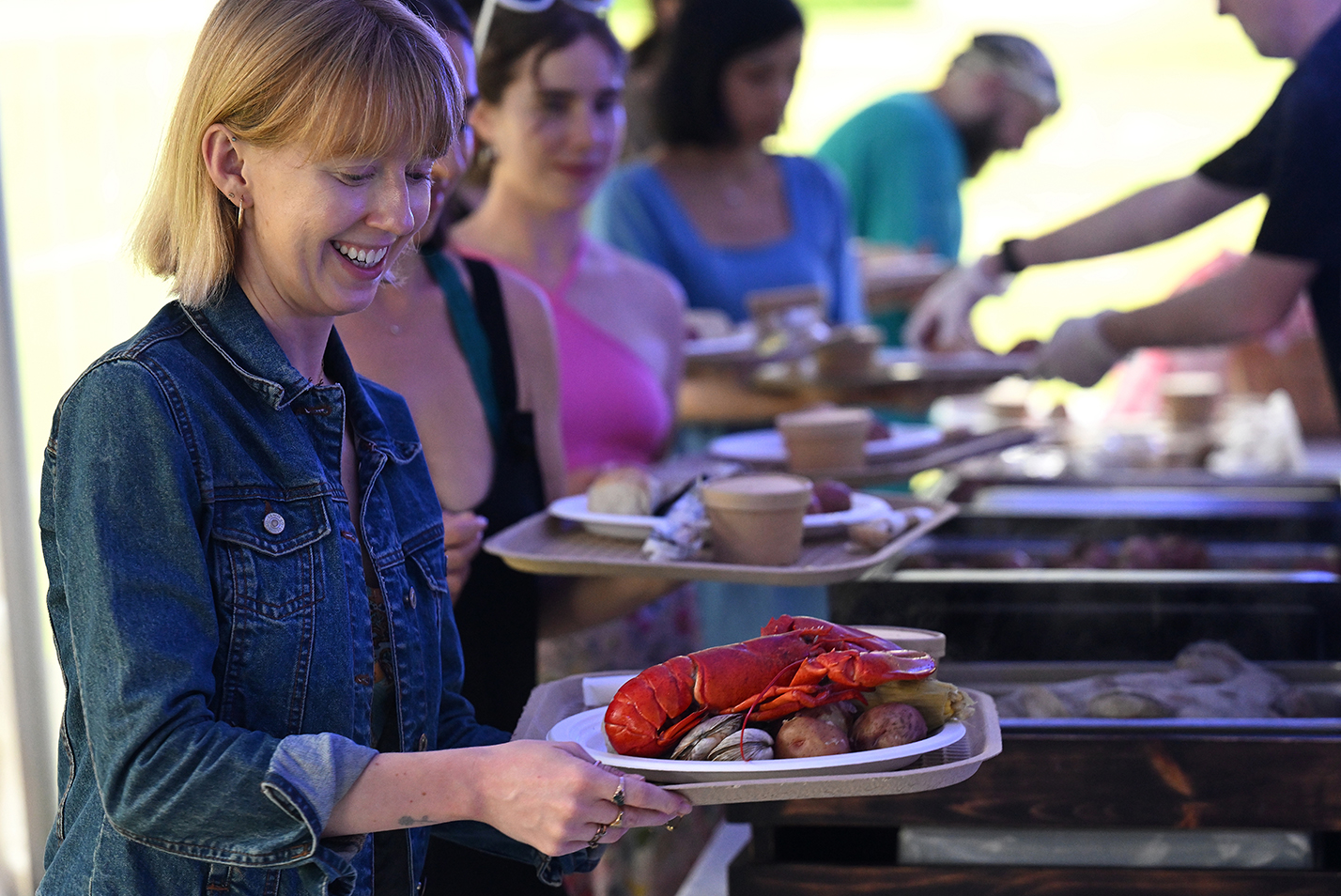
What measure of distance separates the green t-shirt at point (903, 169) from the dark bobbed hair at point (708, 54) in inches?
48.1

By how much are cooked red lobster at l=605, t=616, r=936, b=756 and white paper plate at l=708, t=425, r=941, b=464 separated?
1.05 metres

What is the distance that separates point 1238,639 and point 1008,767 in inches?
22.7

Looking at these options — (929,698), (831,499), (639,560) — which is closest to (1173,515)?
(831,499)

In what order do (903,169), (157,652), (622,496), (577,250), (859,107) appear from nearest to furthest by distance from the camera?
1. (157,652)
2. (622,496)
3. (577,250)
4. (903,169)
5. (859,107)

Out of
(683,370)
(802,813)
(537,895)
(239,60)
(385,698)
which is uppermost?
(239,60)

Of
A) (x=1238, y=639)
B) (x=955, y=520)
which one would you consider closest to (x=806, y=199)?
(x=955, y=520)

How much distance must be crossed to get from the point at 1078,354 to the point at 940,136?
69.2 inches

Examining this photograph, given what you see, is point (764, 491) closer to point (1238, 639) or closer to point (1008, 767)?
point (1008, 767)

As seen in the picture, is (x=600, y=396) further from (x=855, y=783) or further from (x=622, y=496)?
(x=855, y=783)

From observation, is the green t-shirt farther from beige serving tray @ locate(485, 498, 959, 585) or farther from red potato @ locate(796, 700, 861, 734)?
red potato @ locate(796, 700, 861, 734)

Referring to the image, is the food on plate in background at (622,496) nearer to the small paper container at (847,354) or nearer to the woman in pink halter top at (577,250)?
the woman in pink halter top at (577,250)

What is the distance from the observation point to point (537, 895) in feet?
5.45

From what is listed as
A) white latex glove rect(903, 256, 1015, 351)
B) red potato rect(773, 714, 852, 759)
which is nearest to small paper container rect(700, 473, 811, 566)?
red potato rect(773, 714, 852, 759)

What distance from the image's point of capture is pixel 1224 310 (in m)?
2.53
